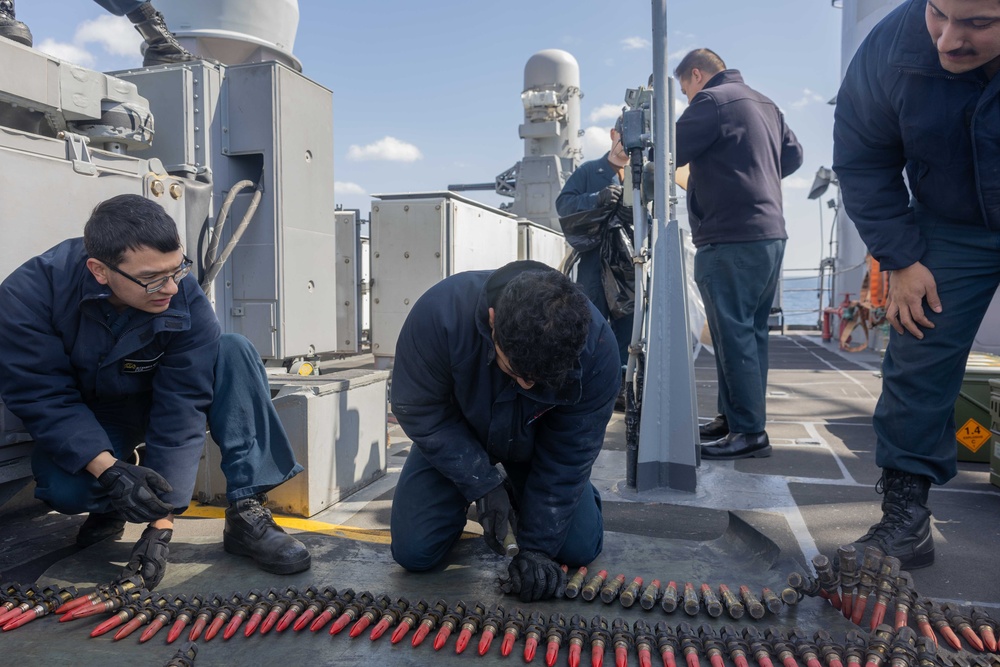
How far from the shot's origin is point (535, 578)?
250cm

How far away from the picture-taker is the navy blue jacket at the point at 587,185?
5.93m

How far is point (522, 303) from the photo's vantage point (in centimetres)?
203

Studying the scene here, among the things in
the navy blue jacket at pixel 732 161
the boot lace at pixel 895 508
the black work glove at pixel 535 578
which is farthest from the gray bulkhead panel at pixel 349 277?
the boot lace at pixel 895 508

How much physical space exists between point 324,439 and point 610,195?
320 cm

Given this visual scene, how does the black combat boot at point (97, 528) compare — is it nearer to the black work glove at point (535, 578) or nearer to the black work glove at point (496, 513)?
the black work glove at point (496, 513)

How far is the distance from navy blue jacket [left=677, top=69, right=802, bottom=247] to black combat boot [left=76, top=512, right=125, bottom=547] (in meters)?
3.57

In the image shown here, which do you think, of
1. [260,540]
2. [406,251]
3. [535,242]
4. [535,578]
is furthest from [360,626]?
[535,242]

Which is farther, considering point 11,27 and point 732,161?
point 732,161

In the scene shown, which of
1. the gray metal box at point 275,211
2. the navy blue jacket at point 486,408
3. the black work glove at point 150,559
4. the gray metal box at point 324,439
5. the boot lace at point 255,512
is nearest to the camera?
the navy blue jacket at point 486,408

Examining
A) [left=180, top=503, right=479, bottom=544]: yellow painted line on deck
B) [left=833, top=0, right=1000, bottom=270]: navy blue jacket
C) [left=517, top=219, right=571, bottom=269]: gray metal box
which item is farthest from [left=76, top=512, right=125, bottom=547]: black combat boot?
[left=517, top=219, right=571, bottom=269]: gray metal box

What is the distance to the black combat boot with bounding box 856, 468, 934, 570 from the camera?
2773 mm

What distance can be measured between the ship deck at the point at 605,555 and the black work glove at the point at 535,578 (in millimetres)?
48

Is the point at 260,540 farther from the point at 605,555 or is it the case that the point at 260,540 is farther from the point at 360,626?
the point at 605,555

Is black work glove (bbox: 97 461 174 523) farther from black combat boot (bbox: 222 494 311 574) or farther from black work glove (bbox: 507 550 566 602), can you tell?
black work glove (bbox: 507 550 566 602)
